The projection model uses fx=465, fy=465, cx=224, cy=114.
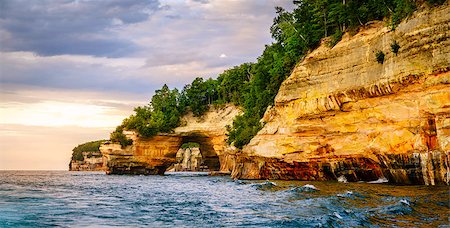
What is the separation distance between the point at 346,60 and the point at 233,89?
4814cm

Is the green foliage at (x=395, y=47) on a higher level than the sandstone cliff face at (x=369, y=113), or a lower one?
higher

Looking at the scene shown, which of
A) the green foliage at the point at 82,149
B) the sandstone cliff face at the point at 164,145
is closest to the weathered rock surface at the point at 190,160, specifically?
the green foliage at the point at 82,149

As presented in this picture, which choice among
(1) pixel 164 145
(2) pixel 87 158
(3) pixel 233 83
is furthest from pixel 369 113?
(2) pixel 87 158

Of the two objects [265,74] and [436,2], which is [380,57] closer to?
[436,2]

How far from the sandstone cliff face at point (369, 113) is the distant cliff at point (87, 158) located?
141 metres

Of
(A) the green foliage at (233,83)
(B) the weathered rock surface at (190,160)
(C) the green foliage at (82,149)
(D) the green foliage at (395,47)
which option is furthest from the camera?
(C) the green foliage at (82,149)

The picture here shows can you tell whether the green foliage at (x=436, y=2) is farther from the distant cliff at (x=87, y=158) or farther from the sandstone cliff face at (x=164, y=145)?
the distant cliff at (x=87, y=158)

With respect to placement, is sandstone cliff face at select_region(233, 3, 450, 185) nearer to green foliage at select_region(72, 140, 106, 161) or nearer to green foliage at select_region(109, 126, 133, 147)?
green foliage at select_region(109, 126, 133, 147)

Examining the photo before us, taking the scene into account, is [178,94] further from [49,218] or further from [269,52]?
[49,218]

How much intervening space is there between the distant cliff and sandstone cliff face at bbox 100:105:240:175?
4018 inches

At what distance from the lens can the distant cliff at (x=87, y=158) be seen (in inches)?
6960

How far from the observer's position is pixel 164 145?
77188 mm

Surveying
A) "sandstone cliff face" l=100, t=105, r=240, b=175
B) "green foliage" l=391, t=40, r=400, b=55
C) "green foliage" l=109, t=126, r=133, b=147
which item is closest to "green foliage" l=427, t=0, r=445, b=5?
"green foliage" l=391, t=40, r=400, b=55

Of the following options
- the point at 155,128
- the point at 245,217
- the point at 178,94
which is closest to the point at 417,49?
the point at 245,217
